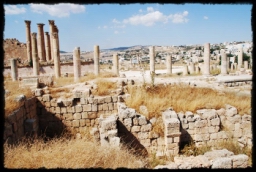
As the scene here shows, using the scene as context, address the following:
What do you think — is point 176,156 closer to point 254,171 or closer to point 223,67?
point 254,171

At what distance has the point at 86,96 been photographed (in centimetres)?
862

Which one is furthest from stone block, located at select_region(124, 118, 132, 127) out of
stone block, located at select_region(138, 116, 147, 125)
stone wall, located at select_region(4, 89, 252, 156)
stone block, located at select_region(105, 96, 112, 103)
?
stone block, located at select_region(105, 96, 112, 103)

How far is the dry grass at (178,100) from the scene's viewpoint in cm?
791

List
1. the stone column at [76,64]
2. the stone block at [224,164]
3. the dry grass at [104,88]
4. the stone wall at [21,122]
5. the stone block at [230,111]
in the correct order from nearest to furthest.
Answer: the stone block at [224,164], the stone wall at [21,122], the stone block at [230,111], the dry grass at [104,88], the stone column at [76,64]

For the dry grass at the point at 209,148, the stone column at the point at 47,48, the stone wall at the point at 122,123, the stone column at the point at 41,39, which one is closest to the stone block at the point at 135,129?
the stone wall at the point at 122,123

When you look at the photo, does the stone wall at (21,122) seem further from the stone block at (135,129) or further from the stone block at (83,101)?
the stone block at (135,129)

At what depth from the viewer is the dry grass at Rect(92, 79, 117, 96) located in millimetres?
9148

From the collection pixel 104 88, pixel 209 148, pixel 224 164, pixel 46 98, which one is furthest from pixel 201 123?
pixel 46 98

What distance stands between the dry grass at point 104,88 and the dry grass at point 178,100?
86 centimetres

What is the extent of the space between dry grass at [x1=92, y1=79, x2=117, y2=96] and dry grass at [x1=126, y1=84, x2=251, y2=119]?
86 centimetres

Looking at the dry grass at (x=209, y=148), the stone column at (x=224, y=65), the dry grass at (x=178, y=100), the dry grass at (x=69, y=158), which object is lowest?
the dry grass at (x=209, y=148)

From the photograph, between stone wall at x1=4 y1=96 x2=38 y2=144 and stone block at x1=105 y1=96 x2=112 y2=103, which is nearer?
stone wall at x1=4 y1=96 x2=38 y2=144

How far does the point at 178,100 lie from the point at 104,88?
320 centimetres

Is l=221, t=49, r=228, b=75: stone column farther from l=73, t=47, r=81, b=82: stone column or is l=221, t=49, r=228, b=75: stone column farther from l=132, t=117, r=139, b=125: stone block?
l=132, t=117, r=139, b=125: stone block
